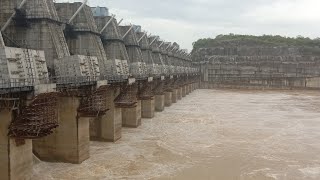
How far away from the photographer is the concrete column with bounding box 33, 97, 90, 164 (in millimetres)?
25094

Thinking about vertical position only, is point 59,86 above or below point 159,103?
above

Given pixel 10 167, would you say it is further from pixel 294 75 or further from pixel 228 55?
pixel 228 55

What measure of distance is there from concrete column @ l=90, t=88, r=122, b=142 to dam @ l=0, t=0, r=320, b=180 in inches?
3.4

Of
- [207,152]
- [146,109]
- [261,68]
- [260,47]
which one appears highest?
[260,47]

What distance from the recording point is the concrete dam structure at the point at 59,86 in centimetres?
1906

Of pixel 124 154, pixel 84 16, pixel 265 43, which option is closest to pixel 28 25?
pixel 84 16

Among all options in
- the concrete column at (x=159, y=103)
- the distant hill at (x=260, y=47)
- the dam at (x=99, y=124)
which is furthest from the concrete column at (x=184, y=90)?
the distant hill at (x=260, y=47)

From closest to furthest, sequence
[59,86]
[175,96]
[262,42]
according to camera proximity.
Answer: [59,86] → [175,96] → [262,42]

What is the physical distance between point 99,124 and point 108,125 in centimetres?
90

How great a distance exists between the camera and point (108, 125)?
107 ft

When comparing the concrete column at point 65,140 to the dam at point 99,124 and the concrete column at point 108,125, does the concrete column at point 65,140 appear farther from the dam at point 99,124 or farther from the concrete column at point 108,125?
the concrete column at point 108,125

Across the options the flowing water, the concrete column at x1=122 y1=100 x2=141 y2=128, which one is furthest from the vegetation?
the concrete column at x1=122 y1=100 x2=141 y2=128

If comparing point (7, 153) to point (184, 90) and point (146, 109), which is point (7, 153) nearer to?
point (146, 109)

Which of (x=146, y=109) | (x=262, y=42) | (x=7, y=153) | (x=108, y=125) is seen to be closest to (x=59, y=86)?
(x=7, y=153)
